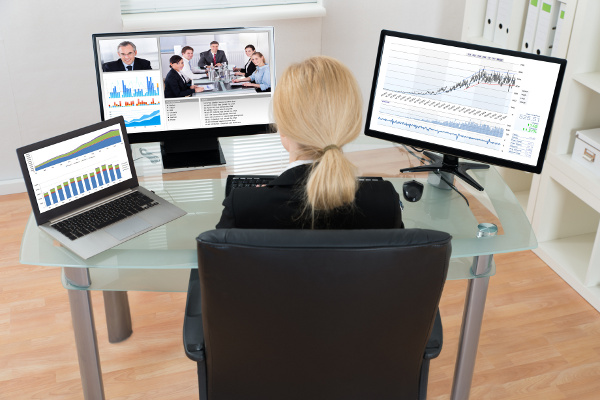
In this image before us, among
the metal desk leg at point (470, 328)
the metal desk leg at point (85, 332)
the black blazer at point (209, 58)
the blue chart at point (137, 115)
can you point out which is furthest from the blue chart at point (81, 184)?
the metal desk leg at point (470, 328)

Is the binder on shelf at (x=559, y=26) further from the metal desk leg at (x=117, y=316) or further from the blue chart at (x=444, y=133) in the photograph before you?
the metal desk leg at (x=117, y=316)

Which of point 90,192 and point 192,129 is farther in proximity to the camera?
point 192,129

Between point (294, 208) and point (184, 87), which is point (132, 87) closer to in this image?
point (184, 87)

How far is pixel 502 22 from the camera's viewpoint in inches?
120

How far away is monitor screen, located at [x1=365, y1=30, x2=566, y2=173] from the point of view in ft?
6.28

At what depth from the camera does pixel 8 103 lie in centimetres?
314

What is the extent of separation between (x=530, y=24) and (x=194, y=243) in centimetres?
189

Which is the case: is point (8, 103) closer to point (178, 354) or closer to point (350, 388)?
point (178, 354)

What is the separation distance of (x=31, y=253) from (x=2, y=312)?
1004 mm

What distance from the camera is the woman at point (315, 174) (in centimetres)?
150

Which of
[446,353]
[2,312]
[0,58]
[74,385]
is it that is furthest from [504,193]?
[0,58]

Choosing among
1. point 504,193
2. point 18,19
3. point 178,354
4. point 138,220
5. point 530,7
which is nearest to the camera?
Answer: point 138,220

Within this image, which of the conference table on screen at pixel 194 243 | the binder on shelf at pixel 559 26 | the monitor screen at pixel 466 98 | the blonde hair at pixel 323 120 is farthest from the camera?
the binder on shelf at pixel 559 26

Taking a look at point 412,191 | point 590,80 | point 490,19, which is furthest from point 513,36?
point 412,191
